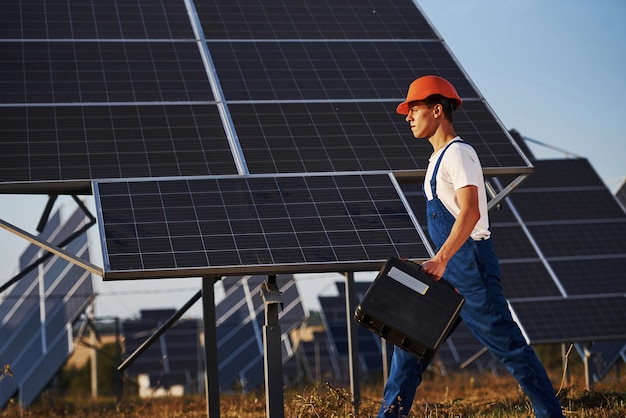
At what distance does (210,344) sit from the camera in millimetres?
8953

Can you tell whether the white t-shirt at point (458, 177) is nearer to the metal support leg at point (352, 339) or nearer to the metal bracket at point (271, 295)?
the metal bracket at point (271, 295)

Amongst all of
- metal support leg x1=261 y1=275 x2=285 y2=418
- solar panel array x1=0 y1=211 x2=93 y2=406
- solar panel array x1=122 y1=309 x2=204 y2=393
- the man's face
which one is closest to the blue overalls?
the man's face

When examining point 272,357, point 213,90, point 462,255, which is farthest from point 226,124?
point 462,255

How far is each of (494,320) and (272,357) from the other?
207cm

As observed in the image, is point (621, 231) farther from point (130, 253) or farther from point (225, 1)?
point (130, 253)

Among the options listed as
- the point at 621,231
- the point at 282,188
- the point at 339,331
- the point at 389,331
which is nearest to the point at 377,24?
the point at 282,188

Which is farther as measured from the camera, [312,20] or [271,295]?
[312,20]

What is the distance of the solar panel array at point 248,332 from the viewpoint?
23812mm

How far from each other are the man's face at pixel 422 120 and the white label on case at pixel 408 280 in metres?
0.96

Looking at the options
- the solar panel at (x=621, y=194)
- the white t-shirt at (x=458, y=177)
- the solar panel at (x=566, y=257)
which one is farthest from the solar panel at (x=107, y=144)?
the solar panel at (x=621, y=194)

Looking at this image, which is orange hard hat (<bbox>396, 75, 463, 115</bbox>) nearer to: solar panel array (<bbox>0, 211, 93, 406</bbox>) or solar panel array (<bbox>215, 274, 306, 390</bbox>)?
solar panel array (<bbox>0, 211, 93, 406</bbox>)

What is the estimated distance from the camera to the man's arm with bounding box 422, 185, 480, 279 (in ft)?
19.6

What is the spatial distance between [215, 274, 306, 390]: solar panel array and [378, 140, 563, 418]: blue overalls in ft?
53.7

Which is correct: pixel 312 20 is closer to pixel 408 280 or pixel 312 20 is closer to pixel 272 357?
pixel 272 357
